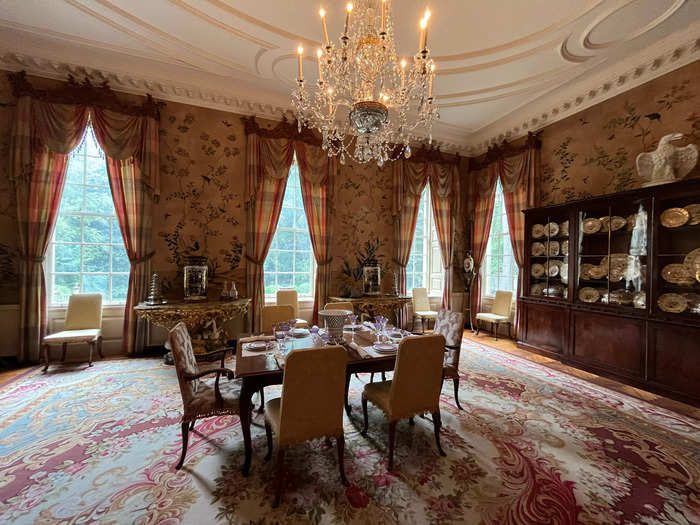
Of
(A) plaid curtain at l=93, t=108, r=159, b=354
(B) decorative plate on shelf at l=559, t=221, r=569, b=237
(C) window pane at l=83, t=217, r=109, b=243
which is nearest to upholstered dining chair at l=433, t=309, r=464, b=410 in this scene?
(B) decorative plate on shelf at l=559, t=221, r=569, b=237

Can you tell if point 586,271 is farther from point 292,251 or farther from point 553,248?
point 292,251

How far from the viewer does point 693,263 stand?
2951mm

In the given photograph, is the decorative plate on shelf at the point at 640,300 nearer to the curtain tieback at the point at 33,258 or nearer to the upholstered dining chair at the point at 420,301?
Answer: the upholstered dining chair at the point at 420,301

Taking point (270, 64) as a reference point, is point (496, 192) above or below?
below

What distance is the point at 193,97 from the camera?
426 cm

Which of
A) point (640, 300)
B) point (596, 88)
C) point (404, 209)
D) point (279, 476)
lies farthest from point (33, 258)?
point (596, 88)

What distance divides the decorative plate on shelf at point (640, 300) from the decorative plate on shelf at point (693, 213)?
→ 819 millimetres

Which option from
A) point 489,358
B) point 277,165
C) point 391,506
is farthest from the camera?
point 277,165

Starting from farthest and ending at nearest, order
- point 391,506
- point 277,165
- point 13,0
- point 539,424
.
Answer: point 277,165, point 13,0, point 539,424, point 391,506

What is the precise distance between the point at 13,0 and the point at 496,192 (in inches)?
265

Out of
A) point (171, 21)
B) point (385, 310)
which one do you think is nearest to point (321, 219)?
point (385, 310)

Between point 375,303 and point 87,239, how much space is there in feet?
13.6

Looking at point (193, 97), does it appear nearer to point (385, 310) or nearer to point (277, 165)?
point (277, 165)

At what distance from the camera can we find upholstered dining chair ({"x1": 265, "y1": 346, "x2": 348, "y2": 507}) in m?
1.58
